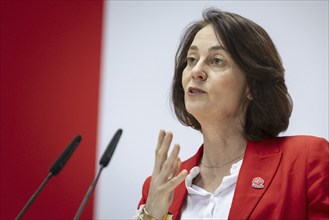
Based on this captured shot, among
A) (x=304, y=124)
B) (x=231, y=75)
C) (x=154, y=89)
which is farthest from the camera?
(x=154, y=89)

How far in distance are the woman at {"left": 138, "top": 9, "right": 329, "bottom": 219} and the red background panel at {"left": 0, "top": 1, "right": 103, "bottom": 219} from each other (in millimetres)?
652

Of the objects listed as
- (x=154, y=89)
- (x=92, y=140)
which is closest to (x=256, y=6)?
(x=154, y=89)

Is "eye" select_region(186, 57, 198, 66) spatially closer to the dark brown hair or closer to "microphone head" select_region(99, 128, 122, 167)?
the dark brown hair

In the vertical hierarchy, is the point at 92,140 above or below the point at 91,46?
below

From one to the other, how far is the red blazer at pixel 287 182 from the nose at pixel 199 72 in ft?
0.99

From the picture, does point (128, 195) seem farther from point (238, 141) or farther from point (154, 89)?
point (238, 141)

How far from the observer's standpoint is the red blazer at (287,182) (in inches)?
53.4

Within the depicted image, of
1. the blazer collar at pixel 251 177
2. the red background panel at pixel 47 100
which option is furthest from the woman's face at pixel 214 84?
the red background panel at pixel 47 100

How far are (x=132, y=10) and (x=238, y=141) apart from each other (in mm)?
1057

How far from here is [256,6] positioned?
7.03ft

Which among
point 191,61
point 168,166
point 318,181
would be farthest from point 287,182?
point 191,61

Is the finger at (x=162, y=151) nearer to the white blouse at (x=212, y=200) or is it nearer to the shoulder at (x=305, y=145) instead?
the white blouse at (x=212, y=200)

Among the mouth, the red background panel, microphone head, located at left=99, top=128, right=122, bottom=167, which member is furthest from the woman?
the red background panel

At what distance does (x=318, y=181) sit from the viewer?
1.37 metres
